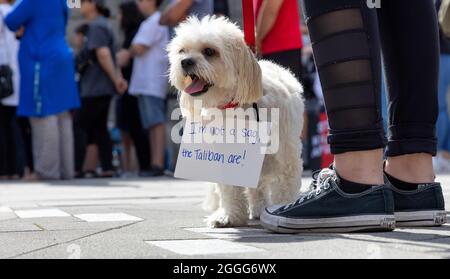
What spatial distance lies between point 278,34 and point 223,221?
211cm

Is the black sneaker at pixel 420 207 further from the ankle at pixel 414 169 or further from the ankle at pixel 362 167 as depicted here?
the ankle at pixel 362 167

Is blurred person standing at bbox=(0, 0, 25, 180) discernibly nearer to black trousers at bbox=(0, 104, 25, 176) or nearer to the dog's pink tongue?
black trousers at bbox=(0, 104, 25, 176)

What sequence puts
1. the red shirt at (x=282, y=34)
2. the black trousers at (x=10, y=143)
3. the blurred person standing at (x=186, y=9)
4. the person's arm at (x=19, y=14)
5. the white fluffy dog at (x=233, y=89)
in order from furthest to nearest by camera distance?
the black trousers at (x=10, y=143) → the person's arm at (x=19, y=14) → the blurred person standing at (x=186, y=9) → the red shirt at (x=282, y=34) → the white fluffy dog at (x=233, y=89)

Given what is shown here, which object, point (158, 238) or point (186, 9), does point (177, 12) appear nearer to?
point (186, 9)

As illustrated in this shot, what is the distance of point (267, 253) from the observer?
2598mm

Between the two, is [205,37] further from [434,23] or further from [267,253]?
[267,253]

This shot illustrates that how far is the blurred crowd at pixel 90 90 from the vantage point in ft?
27.7

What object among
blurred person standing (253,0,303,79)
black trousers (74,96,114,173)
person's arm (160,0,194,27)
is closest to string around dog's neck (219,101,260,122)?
blurred person standing (253,0,303,79)

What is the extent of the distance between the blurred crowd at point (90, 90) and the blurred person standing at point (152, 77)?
1cm

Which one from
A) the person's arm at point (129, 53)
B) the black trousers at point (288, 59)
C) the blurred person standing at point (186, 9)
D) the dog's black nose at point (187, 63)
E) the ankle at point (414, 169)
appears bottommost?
the ankle at point (414, 169)

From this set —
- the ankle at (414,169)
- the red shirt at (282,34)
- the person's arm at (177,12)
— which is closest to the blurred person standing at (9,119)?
the person's arm at (177,12)

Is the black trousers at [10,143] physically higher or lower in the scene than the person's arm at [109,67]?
lower
